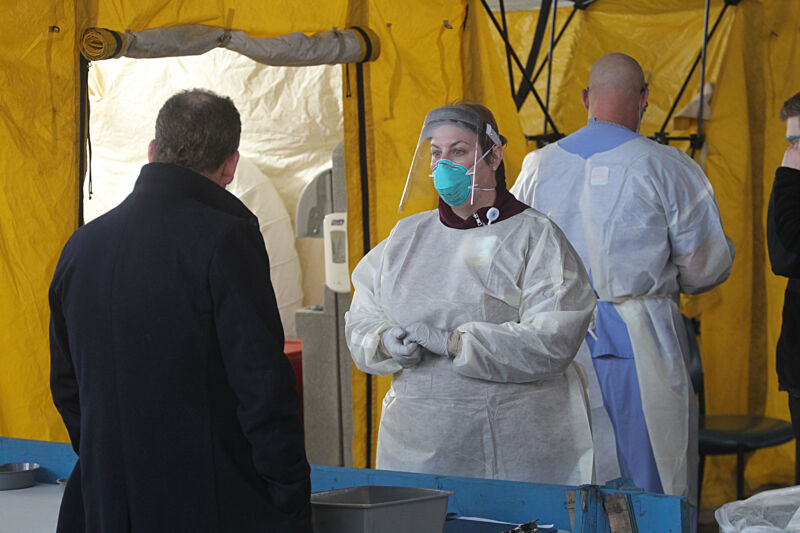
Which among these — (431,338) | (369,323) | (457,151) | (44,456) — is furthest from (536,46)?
(44,456)

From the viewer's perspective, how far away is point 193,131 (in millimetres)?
1475

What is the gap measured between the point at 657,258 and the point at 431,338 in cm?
103

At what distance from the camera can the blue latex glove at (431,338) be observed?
2059 millimetres

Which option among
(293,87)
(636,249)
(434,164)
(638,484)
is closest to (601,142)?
(636,249)

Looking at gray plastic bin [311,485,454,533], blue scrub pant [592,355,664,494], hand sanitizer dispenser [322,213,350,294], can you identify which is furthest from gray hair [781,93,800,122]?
hand sanitizer dispenser [322,213,350,294]

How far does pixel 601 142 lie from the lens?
2.88 meters

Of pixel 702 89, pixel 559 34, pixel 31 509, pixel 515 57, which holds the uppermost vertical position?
pixel 559 34

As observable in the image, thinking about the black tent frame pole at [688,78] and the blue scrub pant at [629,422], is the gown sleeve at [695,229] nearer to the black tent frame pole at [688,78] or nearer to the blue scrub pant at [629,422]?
the blue scrub pant at [629,422]

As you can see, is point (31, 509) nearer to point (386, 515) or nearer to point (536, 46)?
point (386, 515)

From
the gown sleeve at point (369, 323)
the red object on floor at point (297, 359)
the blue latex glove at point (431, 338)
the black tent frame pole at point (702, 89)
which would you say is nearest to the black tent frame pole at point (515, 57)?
the black tent frame pole at point (702, 89)

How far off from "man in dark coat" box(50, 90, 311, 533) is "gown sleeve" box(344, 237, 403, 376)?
70 centimetres

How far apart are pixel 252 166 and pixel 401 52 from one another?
2722mm

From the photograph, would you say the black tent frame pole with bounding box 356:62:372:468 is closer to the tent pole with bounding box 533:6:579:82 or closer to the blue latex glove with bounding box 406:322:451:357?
the tent pole with bounding box 533:6:579:82

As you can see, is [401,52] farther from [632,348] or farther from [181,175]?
[181,175]
